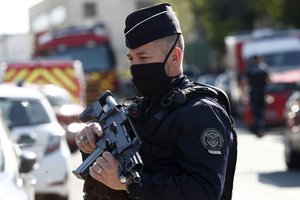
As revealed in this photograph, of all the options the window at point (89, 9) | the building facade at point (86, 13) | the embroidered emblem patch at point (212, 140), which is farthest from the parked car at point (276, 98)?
the window at point (89, 9)

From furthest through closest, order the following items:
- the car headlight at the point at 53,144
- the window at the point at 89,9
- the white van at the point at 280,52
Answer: the window at the point at 89,9 → the white van at the point at 280,52 → the car headlight at the point at 53,144

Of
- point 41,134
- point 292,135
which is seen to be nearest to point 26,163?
point 41,134

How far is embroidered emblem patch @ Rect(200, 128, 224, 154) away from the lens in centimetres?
379

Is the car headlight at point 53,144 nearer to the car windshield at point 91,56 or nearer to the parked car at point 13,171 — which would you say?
the parked car at point 13,171

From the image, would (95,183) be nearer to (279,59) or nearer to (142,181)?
(142,181)

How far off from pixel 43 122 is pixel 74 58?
880 inches

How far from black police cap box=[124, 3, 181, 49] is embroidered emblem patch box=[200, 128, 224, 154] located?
43 centimetres

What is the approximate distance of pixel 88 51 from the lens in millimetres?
34719

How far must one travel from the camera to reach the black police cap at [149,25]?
397 cm

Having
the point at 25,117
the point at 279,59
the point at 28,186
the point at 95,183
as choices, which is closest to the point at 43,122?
the point at 25,117

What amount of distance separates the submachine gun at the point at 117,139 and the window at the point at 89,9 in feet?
309

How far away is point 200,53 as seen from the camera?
7312cm

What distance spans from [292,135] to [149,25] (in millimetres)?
12322

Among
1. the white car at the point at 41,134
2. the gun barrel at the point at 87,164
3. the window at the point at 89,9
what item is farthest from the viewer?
the window at the point at 89,9
